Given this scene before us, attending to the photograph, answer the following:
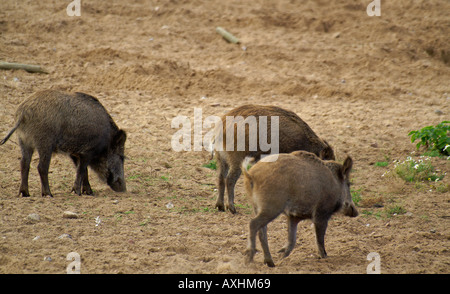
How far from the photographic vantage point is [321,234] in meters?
5.48

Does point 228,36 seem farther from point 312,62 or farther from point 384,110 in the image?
point 384,110

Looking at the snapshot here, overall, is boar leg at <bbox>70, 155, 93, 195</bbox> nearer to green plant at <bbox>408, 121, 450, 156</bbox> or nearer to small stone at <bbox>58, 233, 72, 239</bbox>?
small stone at <bbox>58, 233, 72, 239</bbox>

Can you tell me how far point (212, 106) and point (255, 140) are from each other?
14.3 ft

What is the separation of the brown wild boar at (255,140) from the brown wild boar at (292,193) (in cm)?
103

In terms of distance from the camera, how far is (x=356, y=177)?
8180 millimetres

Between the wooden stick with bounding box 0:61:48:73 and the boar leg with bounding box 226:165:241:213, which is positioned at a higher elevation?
the wooden stick with bounding box 0:61:48:73

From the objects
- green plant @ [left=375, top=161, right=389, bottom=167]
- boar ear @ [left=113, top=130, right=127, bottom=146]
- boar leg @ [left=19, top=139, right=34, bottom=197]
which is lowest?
green plant @ [left=375, top=161, right=389, bottom=167]

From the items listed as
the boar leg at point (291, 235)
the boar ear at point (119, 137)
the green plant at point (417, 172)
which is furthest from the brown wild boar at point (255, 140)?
the green plant at point (417, 172)

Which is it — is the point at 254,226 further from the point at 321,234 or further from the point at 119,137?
the point at 119,137

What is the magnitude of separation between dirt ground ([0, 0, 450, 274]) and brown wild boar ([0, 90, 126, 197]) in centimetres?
30

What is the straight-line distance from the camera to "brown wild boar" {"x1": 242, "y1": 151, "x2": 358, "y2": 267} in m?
5.00

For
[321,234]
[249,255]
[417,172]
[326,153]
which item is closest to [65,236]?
[249,255]

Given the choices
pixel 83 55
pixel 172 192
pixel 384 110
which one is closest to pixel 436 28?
pixel 384 110

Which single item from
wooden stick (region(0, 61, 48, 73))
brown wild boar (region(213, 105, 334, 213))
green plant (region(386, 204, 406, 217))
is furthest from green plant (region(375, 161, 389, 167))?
wooden stick (region(0, 61, 48, 73))
